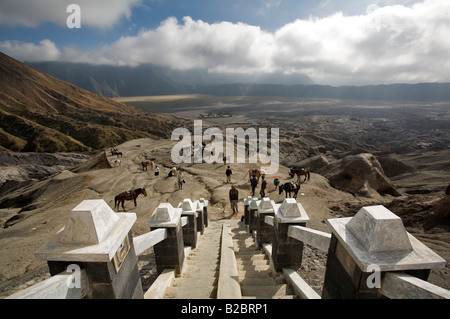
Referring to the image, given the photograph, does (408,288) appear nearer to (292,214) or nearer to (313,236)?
(313,236)

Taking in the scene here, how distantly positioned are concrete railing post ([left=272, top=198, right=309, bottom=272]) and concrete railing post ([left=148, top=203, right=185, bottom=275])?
197 centimetres

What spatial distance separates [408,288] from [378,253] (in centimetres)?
31

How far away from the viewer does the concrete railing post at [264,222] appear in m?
5.65

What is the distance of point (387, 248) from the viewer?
6.50 feet

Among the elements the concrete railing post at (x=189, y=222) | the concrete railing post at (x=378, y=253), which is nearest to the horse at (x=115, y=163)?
the concrete railing post at (x=189, y=222)

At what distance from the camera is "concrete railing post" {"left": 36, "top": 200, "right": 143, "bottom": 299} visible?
6.55 feet

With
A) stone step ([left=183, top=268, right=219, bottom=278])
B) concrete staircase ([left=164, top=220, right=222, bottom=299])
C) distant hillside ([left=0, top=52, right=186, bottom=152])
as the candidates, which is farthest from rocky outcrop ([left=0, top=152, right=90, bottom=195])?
stone step ([left=183, top=268, right=219, bottom=278])

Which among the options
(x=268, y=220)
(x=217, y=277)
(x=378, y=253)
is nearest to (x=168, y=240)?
(x=217, y=277)

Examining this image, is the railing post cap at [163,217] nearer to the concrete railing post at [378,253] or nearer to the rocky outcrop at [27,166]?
the concrete railing post at [378,253]

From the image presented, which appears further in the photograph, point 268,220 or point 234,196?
point 234,196

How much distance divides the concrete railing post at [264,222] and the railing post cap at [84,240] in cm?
408

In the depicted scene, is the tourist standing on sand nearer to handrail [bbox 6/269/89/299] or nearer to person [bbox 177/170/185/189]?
person [bbox 177/170/185/189]
